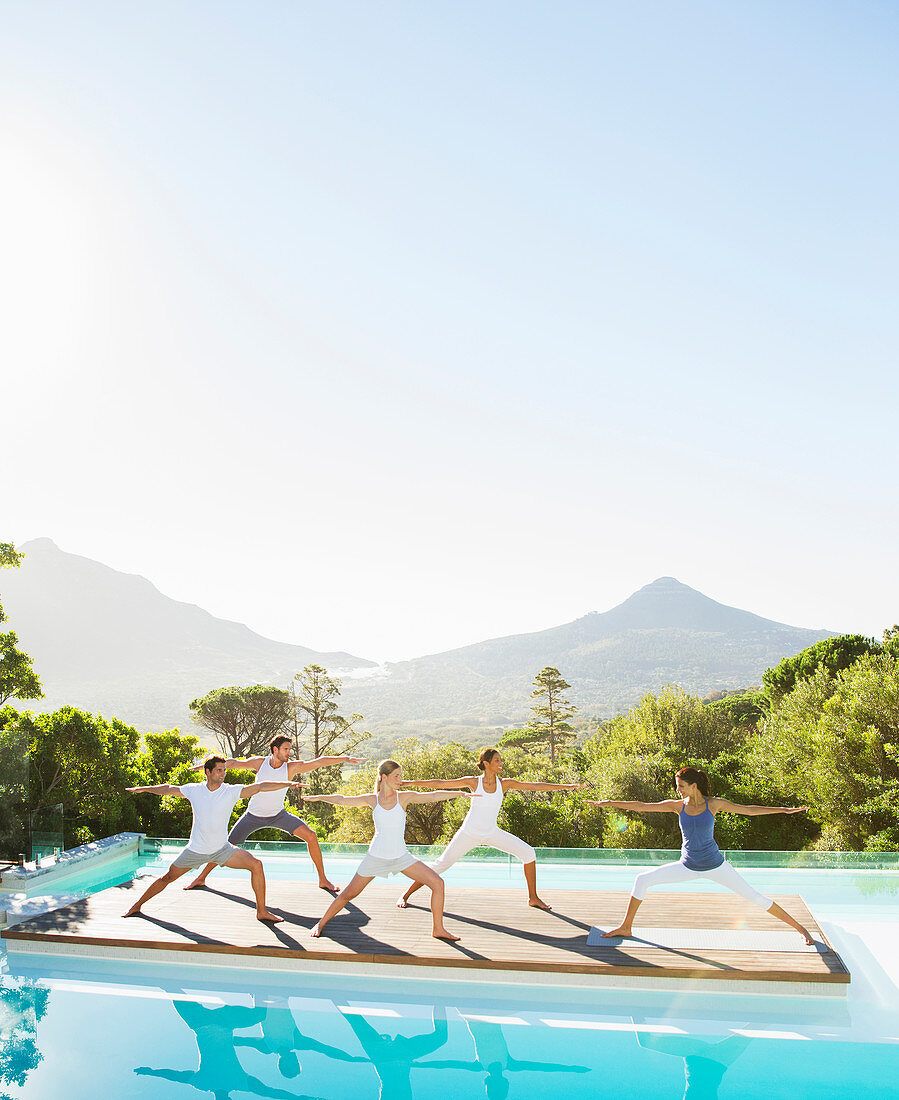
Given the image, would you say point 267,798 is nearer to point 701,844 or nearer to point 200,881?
point 200,881

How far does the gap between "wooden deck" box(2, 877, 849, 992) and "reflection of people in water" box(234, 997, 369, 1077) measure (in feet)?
1.74

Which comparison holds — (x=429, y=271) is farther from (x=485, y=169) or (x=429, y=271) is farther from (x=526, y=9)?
(x=526, y=9)

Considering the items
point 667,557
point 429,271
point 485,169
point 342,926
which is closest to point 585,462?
point 429,271

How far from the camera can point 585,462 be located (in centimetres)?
5738

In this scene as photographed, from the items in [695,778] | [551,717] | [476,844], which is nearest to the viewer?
[695,778]

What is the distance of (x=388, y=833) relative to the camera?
20.6ft

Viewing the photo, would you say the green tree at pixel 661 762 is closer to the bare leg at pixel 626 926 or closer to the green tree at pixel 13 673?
the bare leg at pixel 626 926

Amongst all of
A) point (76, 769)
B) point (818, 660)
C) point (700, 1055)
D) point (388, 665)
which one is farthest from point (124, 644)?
point (700, 1055)

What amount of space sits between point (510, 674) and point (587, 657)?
34.0 ft

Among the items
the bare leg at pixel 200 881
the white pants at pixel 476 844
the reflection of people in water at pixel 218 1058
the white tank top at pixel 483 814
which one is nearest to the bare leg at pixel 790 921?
the white pants at pixel 476 844

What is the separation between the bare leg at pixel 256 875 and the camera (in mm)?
6805

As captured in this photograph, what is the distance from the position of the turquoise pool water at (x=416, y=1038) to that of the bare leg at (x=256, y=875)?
60 cm

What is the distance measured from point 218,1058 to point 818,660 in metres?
33.9

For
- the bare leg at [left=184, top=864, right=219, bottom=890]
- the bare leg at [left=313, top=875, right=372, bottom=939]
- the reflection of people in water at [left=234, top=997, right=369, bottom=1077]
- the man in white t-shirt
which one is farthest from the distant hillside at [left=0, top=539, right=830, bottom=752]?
the reflection of people in water at [left=234, top=997, right=369, bottom=1077]
